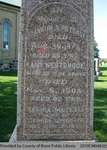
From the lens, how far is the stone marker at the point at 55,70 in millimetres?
6859

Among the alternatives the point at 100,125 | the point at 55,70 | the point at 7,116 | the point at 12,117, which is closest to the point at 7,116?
the point at 7,116

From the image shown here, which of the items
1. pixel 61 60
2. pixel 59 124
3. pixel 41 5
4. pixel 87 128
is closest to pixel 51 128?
pixel 59 124

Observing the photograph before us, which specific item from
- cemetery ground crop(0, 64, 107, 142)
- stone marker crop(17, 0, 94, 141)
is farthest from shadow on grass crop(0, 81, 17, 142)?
stone marker crop(17, 0, 94, 141)

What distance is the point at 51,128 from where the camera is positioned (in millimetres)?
6992

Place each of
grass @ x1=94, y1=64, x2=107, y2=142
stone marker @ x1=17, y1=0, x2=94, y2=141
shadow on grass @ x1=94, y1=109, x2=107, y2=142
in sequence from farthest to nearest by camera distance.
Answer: grass @ x1=94, y1=64, x2=107, y2=142 → shadow on grass @ x1=94, y1=109, x2=107, y2=142 → stone marker @ x1=17, y1=0, x2=94, y2=141

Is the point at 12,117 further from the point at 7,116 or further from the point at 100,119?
the point at 100,119

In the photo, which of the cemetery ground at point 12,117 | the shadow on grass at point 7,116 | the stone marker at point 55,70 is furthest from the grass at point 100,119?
the shadow on grass at point 7,116

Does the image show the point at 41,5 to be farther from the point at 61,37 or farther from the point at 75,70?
the point at 75,70

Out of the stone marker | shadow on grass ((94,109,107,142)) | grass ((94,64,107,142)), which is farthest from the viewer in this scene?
grass ((94,64,107,142))

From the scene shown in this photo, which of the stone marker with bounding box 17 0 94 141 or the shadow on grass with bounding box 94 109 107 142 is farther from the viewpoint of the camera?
the shadow on grass with bounding box 94 109 107 142

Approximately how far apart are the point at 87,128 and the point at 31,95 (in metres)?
1.03

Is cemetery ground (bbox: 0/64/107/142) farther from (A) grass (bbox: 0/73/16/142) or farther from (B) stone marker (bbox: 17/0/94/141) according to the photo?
(B) stone marker (bbox: 17/0/94/141)

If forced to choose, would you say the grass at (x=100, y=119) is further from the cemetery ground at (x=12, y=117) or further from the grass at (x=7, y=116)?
the grass at (x=7, y=116)

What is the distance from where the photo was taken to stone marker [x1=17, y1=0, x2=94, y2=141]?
686 centimetres
